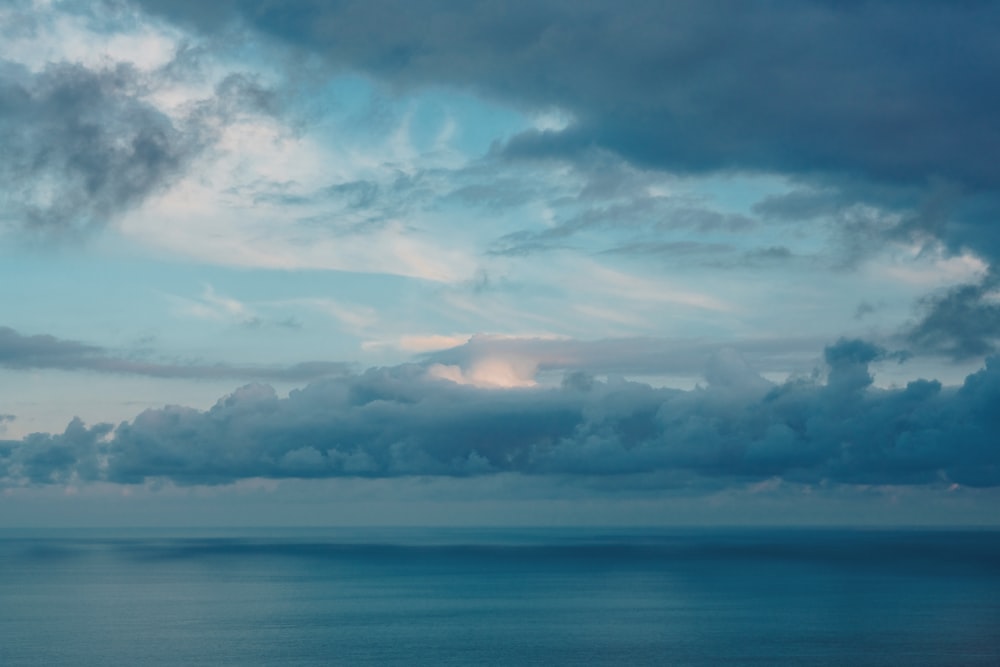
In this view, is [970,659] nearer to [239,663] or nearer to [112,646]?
[239,663]

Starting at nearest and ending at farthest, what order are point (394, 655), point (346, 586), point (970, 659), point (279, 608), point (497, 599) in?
point (970, 659) → point (394, 655) → point (279, 608) → point (497, 599) → point (346, 586)

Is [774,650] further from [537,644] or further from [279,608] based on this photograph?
[279,608]

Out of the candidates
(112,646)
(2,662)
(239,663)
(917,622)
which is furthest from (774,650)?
(2,662)

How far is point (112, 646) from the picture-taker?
101438 mm

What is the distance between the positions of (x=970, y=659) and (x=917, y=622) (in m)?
28.2

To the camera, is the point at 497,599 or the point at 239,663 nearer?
the point at 239,663

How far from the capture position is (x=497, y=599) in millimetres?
150875

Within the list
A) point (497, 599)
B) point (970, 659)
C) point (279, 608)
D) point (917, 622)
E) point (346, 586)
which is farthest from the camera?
point (346, 586)

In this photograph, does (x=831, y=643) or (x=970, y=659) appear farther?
(x=831, y=643)

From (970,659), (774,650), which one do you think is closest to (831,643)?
(774,650)

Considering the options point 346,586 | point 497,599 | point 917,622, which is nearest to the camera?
point 917,622

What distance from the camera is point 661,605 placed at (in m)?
140

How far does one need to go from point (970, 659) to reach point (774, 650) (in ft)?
57.1

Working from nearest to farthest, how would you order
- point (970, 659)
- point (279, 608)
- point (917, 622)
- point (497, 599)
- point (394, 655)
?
point (970, 659)
point (394, 655)
point (917, 622)
point (279, 608)
point (497, 599)
